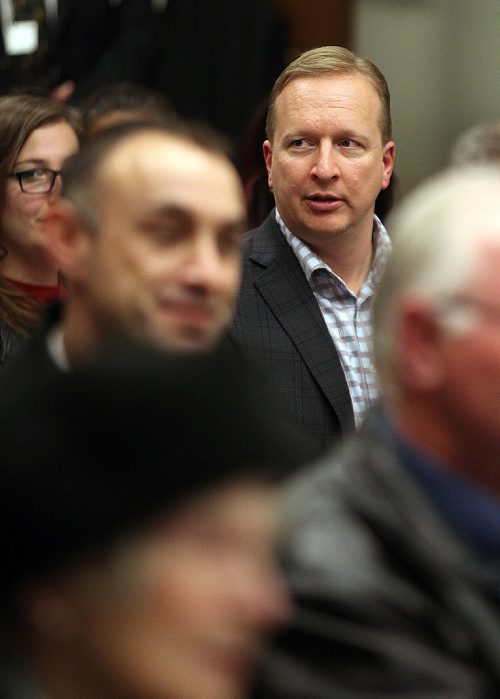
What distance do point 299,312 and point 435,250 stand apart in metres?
1.51

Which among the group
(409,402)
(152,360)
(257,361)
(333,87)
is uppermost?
(333,87)

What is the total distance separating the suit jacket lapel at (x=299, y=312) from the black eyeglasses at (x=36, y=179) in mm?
563

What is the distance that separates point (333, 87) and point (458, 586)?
2.16 meters

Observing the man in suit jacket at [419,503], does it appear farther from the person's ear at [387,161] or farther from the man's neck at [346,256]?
the person's ear at [387,161]

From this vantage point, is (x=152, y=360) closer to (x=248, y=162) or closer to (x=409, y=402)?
(x=409, y=402)

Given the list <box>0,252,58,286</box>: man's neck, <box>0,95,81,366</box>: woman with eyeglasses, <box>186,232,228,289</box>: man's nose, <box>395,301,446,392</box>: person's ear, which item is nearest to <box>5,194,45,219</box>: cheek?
<box>0,95,81,366</box>: woman with eyeglasses

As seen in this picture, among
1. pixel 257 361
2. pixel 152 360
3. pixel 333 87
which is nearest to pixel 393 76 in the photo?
pixel 333 87

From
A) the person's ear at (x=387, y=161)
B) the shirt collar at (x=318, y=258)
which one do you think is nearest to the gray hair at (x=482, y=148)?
the person's ear at (x=387, y=161)

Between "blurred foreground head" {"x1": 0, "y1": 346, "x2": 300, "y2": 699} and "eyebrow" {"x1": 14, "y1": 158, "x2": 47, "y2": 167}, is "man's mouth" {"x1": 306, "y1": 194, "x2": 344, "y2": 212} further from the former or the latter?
"blurred foreground head" {"x1": 0, "y1": 346, "x2": 300, "y2": 699}

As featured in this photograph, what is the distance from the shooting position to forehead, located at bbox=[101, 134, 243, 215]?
2.42 meters

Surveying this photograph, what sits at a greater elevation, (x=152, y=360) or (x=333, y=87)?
(x=333, y=87)

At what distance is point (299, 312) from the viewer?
3455mm

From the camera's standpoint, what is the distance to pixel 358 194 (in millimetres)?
3662

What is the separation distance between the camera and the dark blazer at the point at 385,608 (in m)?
1.75
